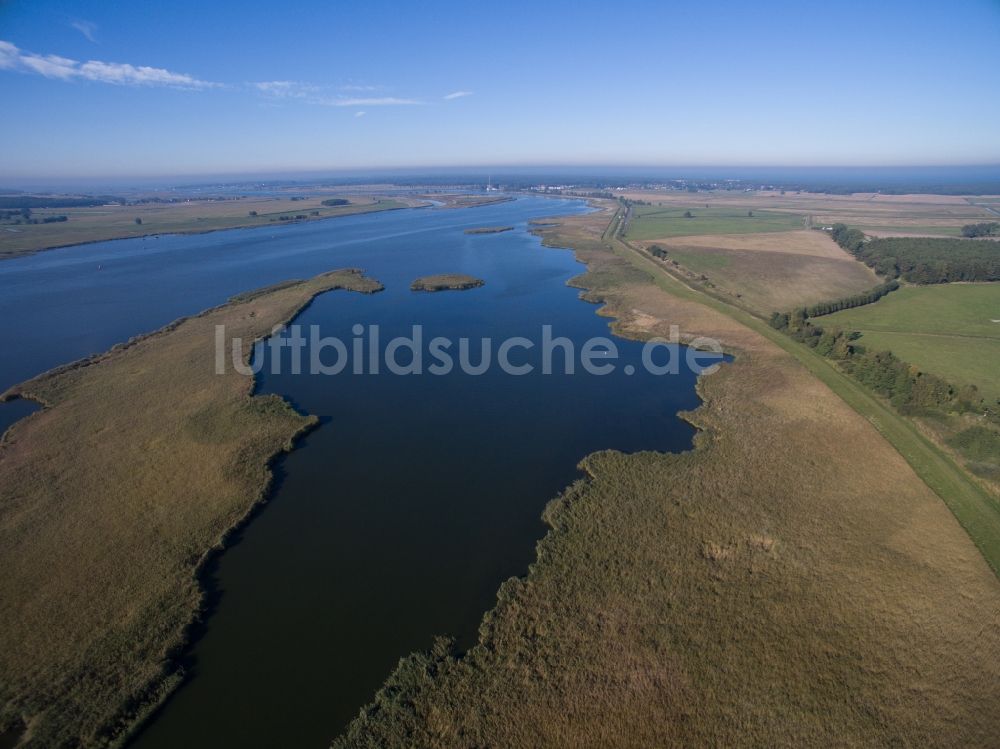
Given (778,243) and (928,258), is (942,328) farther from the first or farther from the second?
(778,243)

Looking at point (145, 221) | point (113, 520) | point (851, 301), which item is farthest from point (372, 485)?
point (145, 221)

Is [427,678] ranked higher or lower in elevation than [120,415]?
lower

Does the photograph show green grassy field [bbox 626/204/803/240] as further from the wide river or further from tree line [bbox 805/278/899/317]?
the wide river

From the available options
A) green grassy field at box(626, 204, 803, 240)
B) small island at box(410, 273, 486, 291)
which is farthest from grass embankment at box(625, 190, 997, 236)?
small island at box(410, 273, 486, 291)

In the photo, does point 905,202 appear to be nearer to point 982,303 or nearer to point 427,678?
point 982,303

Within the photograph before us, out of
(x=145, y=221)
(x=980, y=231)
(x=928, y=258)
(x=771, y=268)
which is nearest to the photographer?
(x=928, y=258)

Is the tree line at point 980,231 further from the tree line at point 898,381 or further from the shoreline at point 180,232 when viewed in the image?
the shoreline at point 180,232

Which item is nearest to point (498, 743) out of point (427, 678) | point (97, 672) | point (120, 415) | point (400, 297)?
point (427, 678)
